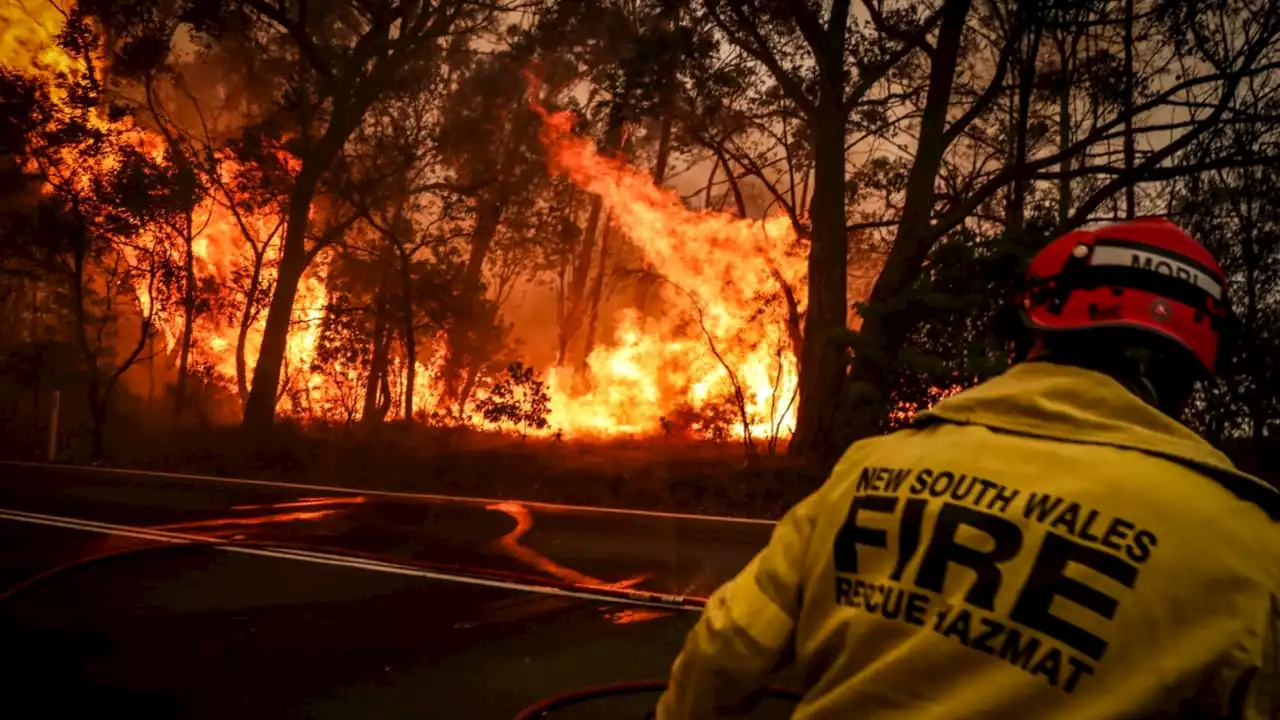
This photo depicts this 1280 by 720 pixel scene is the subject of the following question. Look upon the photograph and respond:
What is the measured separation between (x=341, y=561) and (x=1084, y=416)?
6759 millimetres

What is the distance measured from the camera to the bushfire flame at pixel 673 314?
20016mm

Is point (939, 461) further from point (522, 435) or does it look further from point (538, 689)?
point (522, 435)

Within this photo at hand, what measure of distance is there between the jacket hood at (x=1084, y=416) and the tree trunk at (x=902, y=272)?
1236 centimetres

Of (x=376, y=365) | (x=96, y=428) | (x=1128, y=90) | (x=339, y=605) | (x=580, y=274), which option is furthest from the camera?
(x=580, y=274)

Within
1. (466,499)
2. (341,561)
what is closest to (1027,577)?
(341,561)

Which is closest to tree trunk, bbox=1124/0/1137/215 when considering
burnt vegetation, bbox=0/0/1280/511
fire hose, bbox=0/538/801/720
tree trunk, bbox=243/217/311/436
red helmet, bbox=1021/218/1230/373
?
burnt vegetation, bbox=0/0/1280/511

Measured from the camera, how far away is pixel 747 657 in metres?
1.76

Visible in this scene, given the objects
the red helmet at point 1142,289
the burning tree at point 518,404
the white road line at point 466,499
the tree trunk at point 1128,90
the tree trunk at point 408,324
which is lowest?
the white road line at point 466,499

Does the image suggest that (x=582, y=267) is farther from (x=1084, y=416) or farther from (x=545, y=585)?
(x=1084, y=416)

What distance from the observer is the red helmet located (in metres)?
1.67

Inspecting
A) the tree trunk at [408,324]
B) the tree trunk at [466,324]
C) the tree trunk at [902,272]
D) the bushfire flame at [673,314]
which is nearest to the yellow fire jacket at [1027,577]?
the tree trunk at [902,272]

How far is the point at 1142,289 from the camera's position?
1.68 metres

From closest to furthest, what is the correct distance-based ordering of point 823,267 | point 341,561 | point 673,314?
point 341,561, point 823,267, point 673,314

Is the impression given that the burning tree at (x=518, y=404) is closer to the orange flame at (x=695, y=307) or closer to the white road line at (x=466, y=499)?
the orange flame at (x=695, y=307)
